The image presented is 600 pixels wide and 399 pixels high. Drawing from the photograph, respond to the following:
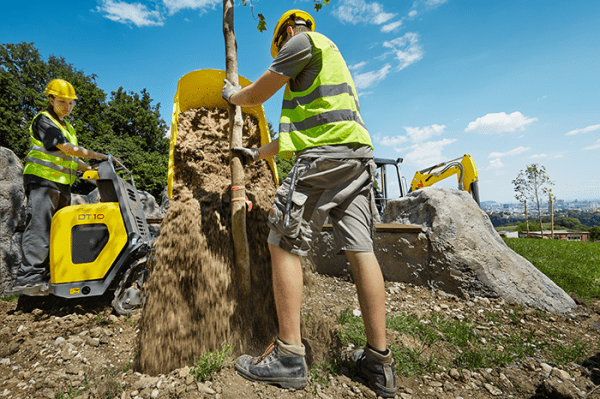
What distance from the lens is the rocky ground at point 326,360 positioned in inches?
55.1

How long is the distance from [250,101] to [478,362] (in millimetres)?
2088

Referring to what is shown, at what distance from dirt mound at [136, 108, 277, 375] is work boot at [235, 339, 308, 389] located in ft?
1.07

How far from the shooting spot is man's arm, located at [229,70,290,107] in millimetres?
1489

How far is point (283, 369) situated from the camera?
1.38 m

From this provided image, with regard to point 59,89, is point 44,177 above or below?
below

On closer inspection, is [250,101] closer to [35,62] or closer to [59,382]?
[59,382]

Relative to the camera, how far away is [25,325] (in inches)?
97.1

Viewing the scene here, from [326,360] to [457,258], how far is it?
1775mm

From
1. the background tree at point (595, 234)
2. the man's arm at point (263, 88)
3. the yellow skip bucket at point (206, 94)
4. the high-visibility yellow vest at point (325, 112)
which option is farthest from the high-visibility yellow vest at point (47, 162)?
the background tree at point (595, 234)

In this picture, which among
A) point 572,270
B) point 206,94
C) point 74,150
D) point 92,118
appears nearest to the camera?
point 206,94

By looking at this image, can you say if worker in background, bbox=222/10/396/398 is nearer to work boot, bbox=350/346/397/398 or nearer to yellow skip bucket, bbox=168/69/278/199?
work boot, bbox=350/346/397/398

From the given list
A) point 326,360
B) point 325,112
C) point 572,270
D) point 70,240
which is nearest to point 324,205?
point 325,112

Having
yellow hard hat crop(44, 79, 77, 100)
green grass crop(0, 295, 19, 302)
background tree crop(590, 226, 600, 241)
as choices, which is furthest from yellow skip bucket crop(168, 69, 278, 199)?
background tree crop(590, 226, 600, 241)

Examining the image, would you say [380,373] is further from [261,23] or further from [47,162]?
[47,162]
